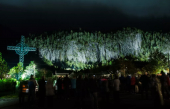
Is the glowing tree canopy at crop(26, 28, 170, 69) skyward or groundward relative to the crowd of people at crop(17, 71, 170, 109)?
skyward

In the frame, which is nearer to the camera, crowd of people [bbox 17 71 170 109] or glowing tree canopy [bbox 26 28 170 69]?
crowd of people [bbox 17 71 170 109]

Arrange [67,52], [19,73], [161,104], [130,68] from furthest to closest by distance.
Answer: [67,52] → [130,68] → [19,73] → [161,104]

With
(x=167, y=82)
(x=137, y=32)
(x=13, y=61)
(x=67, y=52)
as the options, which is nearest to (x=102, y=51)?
(x=67, y=52)

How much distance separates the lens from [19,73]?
52.8 meters

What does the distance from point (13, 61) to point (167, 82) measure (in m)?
89.6

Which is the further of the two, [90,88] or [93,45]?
[93,45]

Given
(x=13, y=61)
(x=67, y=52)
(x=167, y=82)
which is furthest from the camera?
(x=67, y=52)

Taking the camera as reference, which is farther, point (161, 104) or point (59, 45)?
point (59, 45)

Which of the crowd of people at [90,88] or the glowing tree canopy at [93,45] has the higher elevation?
the glowing tree canopy at [93,45]

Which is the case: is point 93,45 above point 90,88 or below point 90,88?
above

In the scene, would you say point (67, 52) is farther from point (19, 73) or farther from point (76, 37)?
point (19, 73)

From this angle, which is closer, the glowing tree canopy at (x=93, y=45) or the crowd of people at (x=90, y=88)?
the crowd of people at (x=90, y=88)

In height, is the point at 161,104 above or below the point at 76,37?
below

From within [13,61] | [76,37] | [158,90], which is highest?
[76,37]
